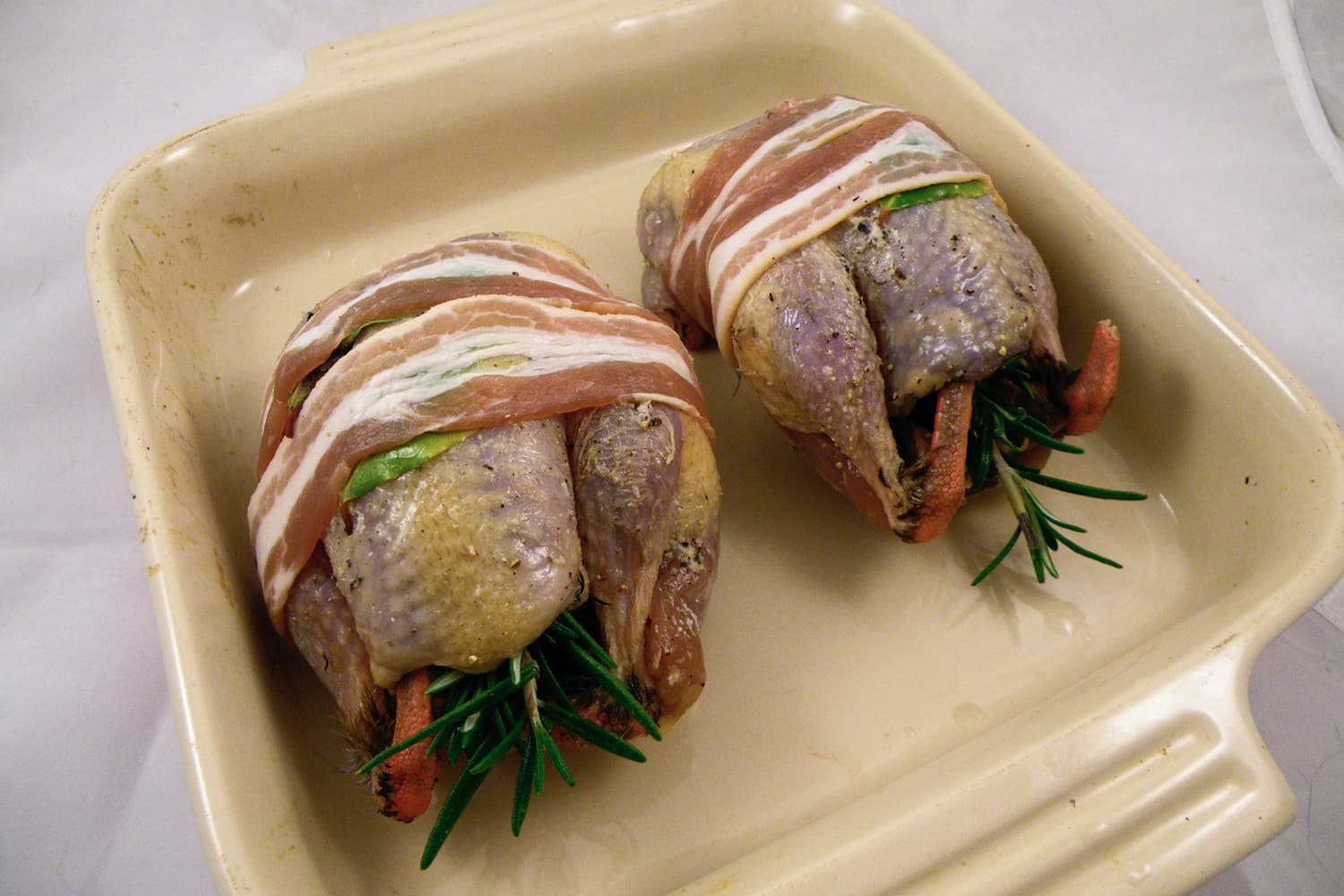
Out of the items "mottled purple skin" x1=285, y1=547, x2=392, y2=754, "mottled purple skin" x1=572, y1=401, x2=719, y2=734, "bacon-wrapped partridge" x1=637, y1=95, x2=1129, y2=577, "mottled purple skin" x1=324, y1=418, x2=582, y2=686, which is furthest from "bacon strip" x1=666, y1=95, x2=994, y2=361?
"mottled purple skin" x1=285, y1=547, x2=392, y2=754

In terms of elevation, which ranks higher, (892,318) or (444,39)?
(444,39)

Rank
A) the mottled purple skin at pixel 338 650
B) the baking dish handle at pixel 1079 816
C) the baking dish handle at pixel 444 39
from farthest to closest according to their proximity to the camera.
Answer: the baking dish handle at pixel 444 39 < the mottled purple skin at pixel 338 650 < the baking dish handle at pixel 1079 816

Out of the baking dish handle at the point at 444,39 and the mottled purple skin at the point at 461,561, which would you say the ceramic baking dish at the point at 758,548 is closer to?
the baking dish handle at the point at 444,39

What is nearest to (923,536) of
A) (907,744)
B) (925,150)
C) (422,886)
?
(907,744)

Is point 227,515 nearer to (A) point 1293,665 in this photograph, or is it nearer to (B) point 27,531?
(B) point 27,531

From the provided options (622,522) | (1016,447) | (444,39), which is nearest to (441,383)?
(622,522)

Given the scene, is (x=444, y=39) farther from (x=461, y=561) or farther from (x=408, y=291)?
(x=461, y=561)

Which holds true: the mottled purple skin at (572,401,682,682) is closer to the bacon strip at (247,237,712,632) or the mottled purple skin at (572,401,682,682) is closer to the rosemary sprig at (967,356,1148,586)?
the bacon strip at (247,237,712,632)

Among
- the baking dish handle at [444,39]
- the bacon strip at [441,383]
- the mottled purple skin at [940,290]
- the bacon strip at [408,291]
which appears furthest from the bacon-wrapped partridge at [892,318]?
the baking dish handle at [444,39]
